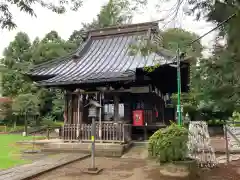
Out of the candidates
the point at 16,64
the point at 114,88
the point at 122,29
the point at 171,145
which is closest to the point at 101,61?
the point at 114,88

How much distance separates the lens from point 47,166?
24.6 feet

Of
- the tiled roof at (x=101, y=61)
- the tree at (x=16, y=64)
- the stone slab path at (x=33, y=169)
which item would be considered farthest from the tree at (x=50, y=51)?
the stone slab path at (x=33, y=169)

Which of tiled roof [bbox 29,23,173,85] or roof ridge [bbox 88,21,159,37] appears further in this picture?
roof ridge [bbox 88,21,159,37]

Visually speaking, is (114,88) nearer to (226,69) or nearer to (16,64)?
(226,69)

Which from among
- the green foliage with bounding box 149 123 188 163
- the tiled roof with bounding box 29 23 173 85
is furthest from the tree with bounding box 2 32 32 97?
the green foliage with bounding box 149 123 188 163

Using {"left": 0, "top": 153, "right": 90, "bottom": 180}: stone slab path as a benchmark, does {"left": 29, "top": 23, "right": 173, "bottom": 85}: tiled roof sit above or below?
above

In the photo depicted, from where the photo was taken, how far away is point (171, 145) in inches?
249

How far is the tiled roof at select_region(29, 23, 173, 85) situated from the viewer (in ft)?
34.7

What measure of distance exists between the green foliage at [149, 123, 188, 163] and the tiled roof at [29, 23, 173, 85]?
3.52m

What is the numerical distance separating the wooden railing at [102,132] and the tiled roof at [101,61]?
199cm

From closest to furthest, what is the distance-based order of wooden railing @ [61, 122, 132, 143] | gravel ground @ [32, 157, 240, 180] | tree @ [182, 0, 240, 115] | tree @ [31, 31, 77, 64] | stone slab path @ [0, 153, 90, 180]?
tree @ [182, 0, 240, 115] → stone slab path @ [0, 153, 90, 180] → gravel ground @ [32, 157, 240, 180] → wooden railing @ [61, 122, 132, 143] → tree @ [31, 31, 77, 64]

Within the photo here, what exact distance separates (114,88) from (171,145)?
5305mm

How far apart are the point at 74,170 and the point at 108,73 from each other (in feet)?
15.8

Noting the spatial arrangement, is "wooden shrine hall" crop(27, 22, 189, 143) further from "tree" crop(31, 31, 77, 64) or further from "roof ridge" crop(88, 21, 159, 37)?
"tree" crop(31, 31, 77, 64)
